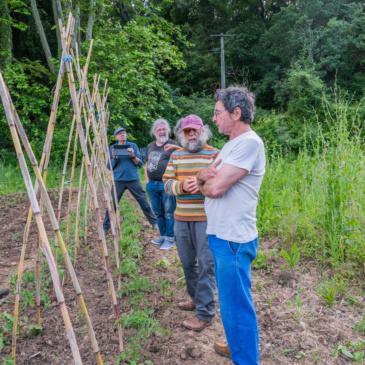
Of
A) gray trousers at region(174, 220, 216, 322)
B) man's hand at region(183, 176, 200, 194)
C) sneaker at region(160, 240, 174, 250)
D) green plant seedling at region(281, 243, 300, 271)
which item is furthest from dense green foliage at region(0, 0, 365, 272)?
man's hand at region(183, 176, 200, 194)

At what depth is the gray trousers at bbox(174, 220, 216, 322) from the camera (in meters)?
2.47

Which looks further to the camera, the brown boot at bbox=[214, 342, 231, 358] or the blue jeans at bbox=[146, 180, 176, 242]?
the blue jeans at bbox=[146, 180, 176, 242]

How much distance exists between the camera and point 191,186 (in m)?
2.33

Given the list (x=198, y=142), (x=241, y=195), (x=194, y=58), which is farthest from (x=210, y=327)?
(x=194, y=58)

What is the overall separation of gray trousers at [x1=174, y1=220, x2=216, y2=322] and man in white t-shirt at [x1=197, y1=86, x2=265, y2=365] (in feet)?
1.92

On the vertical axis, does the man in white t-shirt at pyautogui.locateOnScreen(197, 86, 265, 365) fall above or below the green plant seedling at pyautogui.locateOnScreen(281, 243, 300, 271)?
above

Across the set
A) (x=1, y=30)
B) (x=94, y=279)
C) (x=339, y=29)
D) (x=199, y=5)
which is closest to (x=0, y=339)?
(x=94, y=279)

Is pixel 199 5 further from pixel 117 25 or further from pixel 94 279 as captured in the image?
pixel 94 279

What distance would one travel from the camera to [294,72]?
1661 cm

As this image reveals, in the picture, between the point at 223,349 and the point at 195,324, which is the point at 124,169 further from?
the point at 223,349

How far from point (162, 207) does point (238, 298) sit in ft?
9.41

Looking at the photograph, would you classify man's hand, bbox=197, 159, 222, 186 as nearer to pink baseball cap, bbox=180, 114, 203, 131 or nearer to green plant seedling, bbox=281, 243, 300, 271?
pink baseball cap, bbox=180, 114, 203, 131

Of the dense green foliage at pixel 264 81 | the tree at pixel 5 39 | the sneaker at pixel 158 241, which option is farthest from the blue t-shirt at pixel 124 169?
the tree at pixel 5 39

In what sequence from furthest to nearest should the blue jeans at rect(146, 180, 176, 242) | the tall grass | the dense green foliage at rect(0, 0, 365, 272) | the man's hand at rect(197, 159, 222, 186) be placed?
Result: the blue jeans at rect(146, 180, 176, 242)
the dense green foliage at rect(0, 0, 365, 272)
the tall grass
the man's hand at rect(197, 159, 222, 186)
